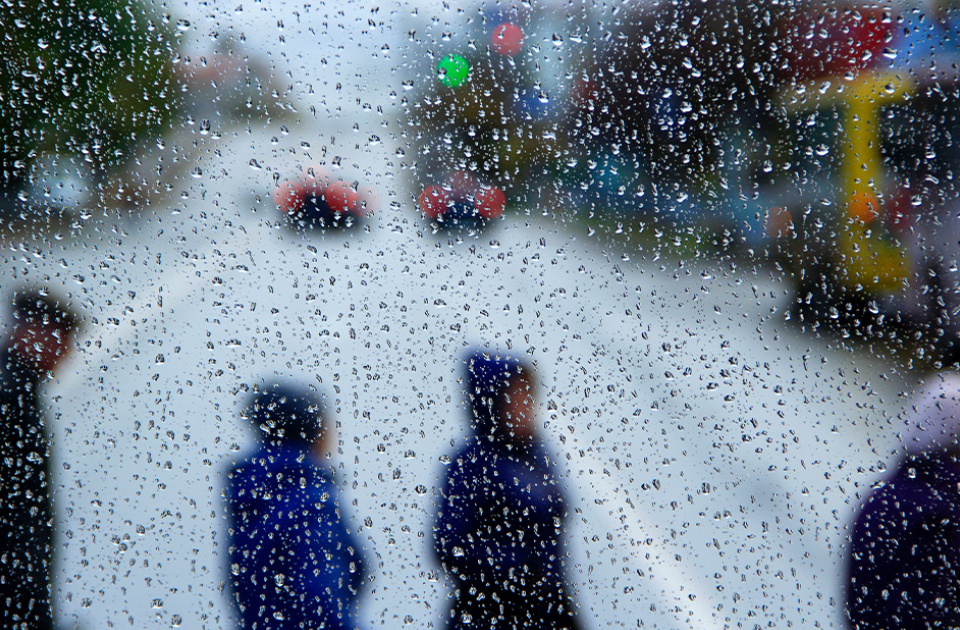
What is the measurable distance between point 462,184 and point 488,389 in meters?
0.34

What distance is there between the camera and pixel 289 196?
3.36 feet

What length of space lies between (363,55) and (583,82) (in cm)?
36

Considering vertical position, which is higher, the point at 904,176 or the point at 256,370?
the point at 904,176

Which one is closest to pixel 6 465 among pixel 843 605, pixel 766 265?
pixel 766 265

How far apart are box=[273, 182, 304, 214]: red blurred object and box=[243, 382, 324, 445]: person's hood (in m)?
0.29

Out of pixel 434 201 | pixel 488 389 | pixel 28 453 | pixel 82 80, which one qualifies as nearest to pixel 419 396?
pixel 488 389

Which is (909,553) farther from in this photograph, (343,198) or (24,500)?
(24,500)

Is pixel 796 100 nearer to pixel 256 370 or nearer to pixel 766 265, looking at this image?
pixel 766 265

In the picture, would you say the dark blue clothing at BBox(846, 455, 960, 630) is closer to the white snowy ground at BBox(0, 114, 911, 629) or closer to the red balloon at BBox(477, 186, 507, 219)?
the white snowy ground at BBox(0, 114, 911, 629)

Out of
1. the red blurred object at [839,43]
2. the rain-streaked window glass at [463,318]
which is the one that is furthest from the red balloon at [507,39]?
the red blurred object at [839,43]

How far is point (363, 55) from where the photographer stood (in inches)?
40.3

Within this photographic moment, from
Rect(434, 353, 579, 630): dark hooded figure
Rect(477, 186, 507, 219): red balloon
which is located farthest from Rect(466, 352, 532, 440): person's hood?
Rect(477, 186, 507, 219): red balloon

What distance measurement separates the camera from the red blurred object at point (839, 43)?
100 centimetres

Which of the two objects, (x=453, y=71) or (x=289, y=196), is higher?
(x=453, y=71)
